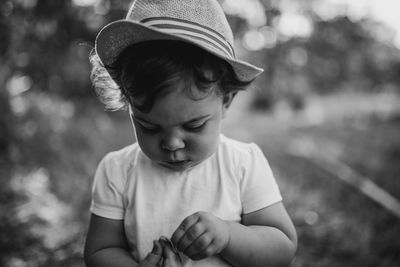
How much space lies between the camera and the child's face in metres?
1.26

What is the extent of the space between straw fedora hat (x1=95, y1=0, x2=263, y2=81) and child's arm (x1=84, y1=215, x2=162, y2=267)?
0.65m

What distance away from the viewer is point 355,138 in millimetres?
7387

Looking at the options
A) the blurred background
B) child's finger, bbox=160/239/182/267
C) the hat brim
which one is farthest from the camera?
the blurred background

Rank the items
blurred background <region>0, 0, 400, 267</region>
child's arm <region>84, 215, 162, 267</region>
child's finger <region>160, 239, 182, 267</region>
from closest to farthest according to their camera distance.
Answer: child's finger <region>160, 239, 182, 267</region> → child's arm <region>84, 215, 162, 267</region> → blurred background <region>0, 0, 400, 267</region>

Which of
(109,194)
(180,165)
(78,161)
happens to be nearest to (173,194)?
(180,165)

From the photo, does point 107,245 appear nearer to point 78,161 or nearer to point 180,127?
point 180,127

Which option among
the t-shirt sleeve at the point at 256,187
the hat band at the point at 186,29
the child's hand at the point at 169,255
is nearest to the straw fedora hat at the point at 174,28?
the hat band at the point at 186,29

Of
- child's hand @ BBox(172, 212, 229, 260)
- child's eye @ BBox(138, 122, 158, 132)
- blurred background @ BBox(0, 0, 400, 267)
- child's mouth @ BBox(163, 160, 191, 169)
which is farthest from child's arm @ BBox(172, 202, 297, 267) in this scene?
blurred background @ BBox(0, 0, 400, 267)

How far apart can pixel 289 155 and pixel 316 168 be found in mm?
1240

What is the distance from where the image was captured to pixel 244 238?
1.35m

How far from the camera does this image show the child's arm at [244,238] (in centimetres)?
123

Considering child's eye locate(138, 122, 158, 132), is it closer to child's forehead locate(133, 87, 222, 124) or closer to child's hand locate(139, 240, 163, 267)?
child's forehead locate(133, 87, 222, 124)

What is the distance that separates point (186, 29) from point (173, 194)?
0.65 m

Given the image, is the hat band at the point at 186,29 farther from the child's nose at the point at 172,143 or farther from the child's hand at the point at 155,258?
the child's hand at the point at 155,258
